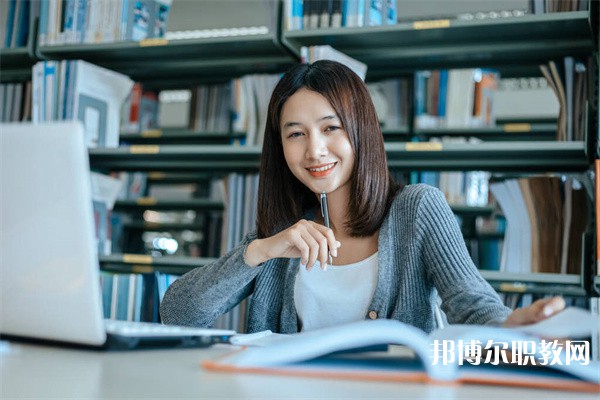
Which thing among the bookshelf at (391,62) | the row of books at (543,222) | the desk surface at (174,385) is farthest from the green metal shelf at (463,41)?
the desk surface at (174,385)

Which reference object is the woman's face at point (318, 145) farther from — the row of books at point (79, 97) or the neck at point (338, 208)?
the row of books at point (79, 97)

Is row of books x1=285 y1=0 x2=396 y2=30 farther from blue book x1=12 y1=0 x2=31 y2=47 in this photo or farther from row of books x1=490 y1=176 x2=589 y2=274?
blue book x1=12 y1=0 x2=31 y2=47

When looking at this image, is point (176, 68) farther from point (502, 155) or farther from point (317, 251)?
point (317, 251)

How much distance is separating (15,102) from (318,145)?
1946mm

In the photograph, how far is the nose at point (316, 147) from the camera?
1.54 metres

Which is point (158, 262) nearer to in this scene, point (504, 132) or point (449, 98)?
point (449, 98)

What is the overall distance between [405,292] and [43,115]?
1.74 m

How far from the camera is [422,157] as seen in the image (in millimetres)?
A: 2326

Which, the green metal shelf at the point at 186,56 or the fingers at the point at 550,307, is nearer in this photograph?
the fingers at the point at 550,307


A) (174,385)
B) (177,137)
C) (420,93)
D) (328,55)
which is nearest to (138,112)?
(177,137)

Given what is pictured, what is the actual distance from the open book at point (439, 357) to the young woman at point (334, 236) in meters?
0.60

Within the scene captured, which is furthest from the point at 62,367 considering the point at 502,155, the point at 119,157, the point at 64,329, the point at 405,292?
the point at 119,157

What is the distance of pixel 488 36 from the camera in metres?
2.30

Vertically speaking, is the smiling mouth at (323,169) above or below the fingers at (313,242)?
above
